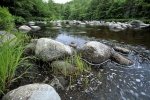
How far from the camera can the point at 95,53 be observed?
6.93 meters

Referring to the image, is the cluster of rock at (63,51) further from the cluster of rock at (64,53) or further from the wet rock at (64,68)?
the wet rock at (64,68)

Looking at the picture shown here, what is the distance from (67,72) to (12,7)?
72.6 feet

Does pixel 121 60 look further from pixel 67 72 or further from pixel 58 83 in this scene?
pixel 58 83

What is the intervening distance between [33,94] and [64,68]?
2.13 meters

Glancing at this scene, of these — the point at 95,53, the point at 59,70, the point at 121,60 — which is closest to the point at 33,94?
the point at 59,70

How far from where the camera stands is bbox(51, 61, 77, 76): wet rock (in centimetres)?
555

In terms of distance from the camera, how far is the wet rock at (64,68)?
5.55 m

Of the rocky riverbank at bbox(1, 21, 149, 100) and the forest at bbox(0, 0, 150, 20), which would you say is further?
the forest at bbox(0, 0, 150, 20)

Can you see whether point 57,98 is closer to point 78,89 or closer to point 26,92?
point 26,92

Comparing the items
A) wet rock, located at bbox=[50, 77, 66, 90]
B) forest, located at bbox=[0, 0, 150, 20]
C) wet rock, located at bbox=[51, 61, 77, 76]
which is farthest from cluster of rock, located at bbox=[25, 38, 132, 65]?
forest, located at bbox=[0, 0, 150, 20]

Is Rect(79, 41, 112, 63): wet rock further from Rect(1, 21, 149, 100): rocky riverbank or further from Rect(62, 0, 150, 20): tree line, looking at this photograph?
Rect(62, 0, 150, 20): tree line

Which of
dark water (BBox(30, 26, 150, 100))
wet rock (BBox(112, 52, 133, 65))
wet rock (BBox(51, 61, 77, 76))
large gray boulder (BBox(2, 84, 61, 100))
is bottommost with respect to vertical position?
dark water (BBox(30, 26, 150, 100))

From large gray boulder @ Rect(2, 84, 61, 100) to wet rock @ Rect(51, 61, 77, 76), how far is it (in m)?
1.74

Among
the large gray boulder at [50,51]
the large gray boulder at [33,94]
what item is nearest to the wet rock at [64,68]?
the large gray boulder at [50,51]
